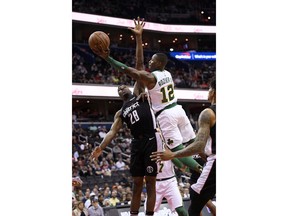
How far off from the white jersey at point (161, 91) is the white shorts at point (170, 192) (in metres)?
1.21

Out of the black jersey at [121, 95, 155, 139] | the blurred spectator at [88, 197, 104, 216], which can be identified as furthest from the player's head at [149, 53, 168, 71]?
the blurred spectator at [88, 197, 104, 216]

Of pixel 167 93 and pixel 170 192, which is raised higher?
pixel 167 93

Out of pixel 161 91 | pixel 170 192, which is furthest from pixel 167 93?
pixel 170 192

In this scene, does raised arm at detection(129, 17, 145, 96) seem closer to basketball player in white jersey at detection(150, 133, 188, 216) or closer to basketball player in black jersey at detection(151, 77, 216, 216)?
basketball player in white jersey at detection(150, 133, 188, 216)

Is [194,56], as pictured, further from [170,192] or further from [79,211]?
[170,192]

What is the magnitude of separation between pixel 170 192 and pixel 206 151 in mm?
2137

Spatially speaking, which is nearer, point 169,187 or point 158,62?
point 158,62

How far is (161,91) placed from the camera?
715cm

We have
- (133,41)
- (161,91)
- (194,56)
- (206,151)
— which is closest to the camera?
(206,151)

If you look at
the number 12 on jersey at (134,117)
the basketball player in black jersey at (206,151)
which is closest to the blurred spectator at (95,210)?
the number 12 on jersey at (134,117)

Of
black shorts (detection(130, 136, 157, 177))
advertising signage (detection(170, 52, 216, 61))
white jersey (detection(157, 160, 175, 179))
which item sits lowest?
white jersey (detection(157, 160, 175, 179))

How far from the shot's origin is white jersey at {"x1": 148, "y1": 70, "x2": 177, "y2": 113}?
705cm
